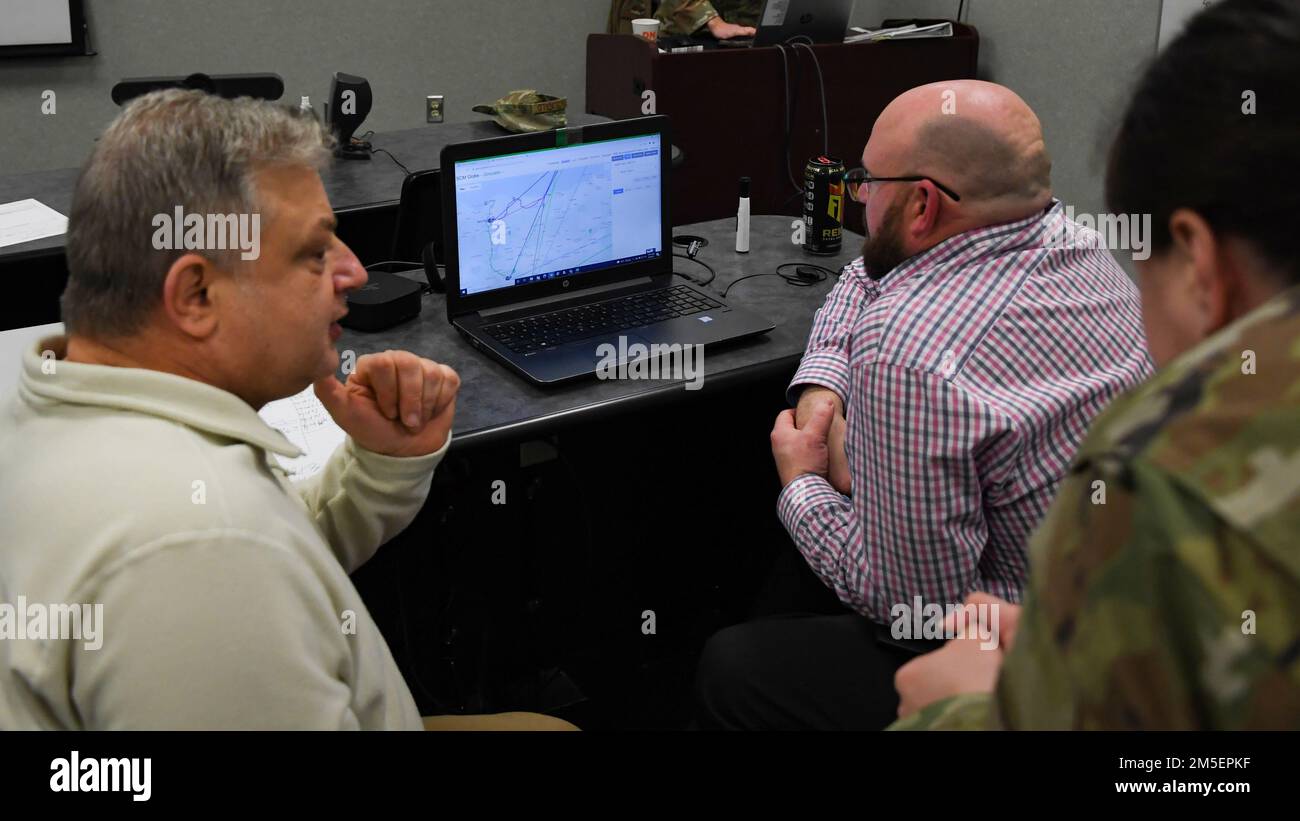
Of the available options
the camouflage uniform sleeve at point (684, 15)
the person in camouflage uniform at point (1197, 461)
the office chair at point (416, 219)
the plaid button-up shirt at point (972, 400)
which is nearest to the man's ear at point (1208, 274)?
the person in camouflage uniform at point (1197, 461)

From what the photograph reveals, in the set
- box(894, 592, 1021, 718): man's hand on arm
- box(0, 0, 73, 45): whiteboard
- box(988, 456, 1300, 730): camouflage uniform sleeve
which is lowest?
box(894, 592, 1021, 718): man's hand on arm

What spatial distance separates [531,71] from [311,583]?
4708 millimetres

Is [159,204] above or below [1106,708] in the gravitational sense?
above

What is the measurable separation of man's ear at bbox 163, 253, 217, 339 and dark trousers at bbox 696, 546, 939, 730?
0.89 metres

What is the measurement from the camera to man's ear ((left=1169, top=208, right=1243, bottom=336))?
0.70 m

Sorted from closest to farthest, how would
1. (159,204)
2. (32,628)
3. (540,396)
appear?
(32,628)
(159,204)
(540,396)

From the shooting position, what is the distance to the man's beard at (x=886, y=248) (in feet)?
5.47

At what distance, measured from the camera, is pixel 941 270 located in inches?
60.2

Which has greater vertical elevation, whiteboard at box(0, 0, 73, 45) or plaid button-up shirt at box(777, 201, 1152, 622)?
whiteboard at box(0, 0, 73, 45)

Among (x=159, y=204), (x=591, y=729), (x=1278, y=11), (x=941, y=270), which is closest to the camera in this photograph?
(x=1278, y=11)

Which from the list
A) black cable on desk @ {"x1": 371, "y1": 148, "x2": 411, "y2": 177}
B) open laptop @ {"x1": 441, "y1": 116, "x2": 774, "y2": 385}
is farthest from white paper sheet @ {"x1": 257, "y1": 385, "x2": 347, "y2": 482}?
black cable on desk @ {"x1": 371, "y1": 148, "x2": 411, "y2": 177}

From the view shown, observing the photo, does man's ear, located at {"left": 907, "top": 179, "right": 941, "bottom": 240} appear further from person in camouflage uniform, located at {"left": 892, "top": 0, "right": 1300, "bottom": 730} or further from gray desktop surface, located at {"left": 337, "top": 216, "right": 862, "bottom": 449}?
person in camouflage uniform, located at {"left": 892, "top": 0, "right": 1300, "bottom": 730}
